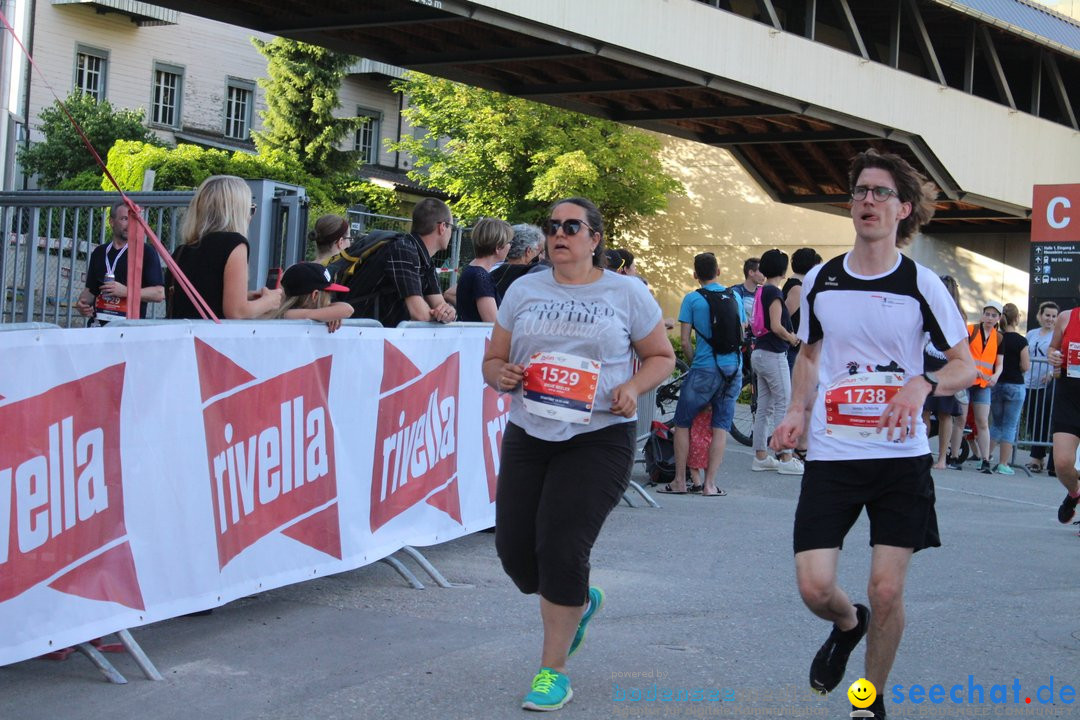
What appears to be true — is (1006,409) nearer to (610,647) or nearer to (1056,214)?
(1056,214)

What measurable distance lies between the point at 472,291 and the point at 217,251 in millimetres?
2184

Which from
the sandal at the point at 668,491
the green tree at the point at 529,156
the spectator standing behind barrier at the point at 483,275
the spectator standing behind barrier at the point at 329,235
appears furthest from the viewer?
the green tree at the point at 529,156

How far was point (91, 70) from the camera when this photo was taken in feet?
139

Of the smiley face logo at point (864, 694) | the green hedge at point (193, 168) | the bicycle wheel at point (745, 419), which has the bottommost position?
the bicycle wheel at point (745, 419)

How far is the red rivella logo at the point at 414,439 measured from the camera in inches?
272

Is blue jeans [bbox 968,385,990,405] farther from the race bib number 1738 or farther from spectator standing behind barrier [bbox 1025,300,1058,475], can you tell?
the race bib number 1738

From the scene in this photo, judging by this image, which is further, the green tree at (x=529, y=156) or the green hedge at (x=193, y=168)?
→ the green tree at (x=529, y=156)

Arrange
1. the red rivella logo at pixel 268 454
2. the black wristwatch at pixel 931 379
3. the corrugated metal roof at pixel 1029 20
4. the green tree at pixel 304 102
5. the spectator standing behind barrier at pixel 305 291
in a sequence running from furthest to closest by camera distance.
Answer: the green tree at pixel 304 102, the corrugated metal roof at pixel 1029 20, the spectator standing behind barrier at pixel 305 291, the red rivella logo at pixel 268 454, the black wristwatch at pixel 931 379

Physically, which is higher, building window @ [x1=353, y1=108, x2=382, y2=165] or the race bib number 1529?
building window @ [x1=353, y1=108, x2=382, y2=165]

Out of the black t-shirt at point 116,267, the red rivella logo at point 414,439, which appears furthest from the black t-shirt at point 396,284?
the black t-shirt at point 116,267

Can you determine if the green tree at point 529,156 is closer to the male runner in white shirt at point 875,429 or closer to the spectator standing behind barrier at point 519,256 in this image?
the spectator standing behind barrier at point 519,256

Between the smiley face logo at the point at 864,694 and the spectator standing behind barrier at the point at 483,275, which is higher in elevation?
the spectator standing behind barrier at the point at 483,275

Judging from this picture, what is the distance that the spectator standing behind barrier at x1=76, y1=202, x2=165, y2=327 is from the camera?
8867 millimetres

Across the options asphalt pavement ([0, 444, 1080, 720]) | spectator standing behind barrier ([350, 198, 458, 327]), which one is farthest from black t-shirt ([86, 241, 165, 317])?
asphalt pavement ([0, 444, 1080, 720])
